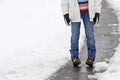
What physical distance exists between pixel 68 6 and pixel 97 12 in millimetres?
611

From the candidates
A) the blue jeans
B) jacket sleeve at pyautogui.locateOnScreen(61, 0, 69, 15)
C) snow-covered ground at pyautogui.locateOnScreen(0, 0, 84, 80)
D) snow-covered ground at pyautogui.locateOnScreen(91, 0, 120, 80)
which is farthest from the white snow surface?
jacket sleeve at pyautogui.locateOnScreen(61, 0, 69, 15)

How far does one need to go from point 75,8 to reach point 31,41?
10.3 feet

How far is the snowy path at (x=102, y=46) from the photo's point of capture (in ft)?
27.7

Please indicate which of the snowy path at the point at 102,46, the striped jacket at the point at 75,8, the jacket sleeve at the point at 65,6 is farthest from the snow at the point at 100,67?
the jacket sleeve at the point at 65,6

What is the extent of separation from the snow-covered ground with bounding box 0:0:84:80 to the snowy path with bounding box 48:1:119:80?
0.86 ft

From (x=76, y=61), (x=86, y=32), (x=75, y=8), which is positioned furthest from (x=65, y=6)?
(x=76, y=61)

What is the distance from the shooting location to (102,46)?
35.0 feet

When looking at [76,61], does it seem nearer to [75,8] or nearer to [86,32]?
[86,32]

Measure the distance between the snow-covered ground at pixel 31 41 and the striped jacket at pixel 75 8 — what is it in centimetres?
115

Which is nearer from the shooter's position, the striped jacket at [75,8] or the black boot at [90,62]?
the striped jacket at [75,8]

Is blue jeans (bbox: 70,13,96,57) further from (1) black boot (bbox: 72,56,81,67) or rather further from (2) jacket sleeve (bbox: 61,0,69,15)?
(2) jacket sleeve (bbox: 61,0,69,15)

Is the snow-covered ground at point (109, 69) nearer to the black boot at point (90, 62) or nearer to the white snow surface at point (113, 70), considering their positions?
the white snow surface at point (113, 70)

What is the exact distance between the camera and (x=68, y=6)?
28.7 feet

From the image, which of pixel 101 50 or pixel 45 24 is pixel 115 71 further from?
pixel 45 24
